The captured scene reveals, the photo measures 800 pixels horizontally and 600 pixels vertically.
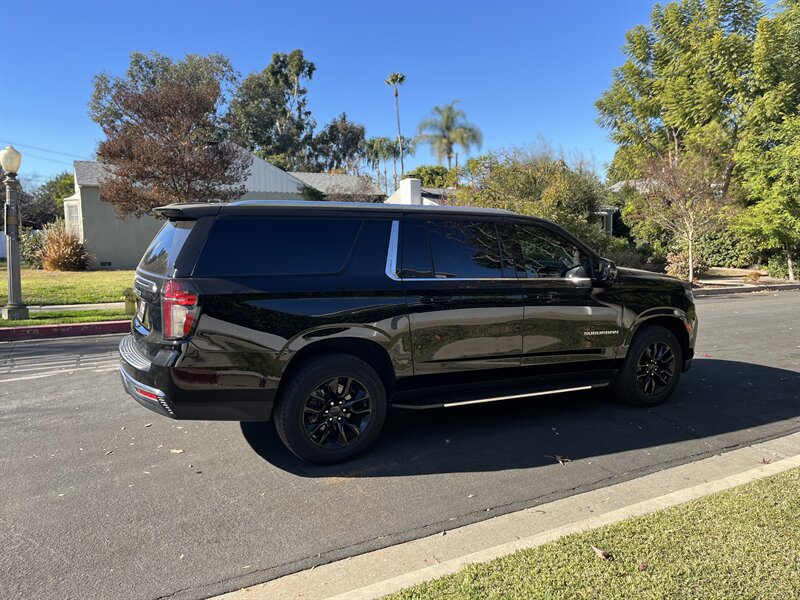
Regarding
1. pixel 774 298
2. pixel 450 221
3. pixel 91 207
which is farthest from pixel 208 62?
pixel 450 221

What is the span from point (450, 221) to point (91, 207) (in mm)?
26212

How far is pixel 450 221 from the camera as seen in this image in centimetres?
460

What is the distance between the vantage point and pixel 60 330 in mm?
9875

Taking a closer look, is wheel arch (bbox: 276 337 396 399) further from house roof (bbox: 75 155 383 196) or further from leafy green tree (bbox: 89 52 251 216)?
house roof (bbox: 75 155 383 196)

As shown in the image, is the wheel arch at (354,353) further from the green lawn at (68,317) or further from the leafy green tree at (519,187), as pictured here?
the leafy green tree at (519,187)

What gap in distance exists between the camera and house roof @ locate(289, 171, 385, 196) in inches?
1316

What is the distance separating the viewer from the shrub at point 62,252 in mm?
22016

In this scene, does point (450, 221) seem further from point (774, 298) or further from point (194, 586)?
point (774, 298)

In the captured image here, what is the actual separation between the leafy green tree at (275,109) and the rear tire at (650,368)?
5038 cm

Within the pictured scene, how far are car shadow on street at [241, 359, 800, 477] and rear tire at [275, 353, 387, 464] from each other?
0.54 ft

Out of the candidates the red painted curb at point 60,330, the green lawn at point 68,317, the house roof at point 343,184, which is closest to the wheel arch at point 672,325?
the red painted curb at point 60,330

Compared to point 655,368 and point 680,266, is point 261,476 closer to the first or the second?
point 655,368

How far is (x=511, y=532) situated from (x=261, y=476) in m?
1.82

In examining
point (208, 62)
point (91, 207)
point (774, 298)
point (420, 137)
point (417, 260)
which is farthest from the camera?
point (420, 137)
